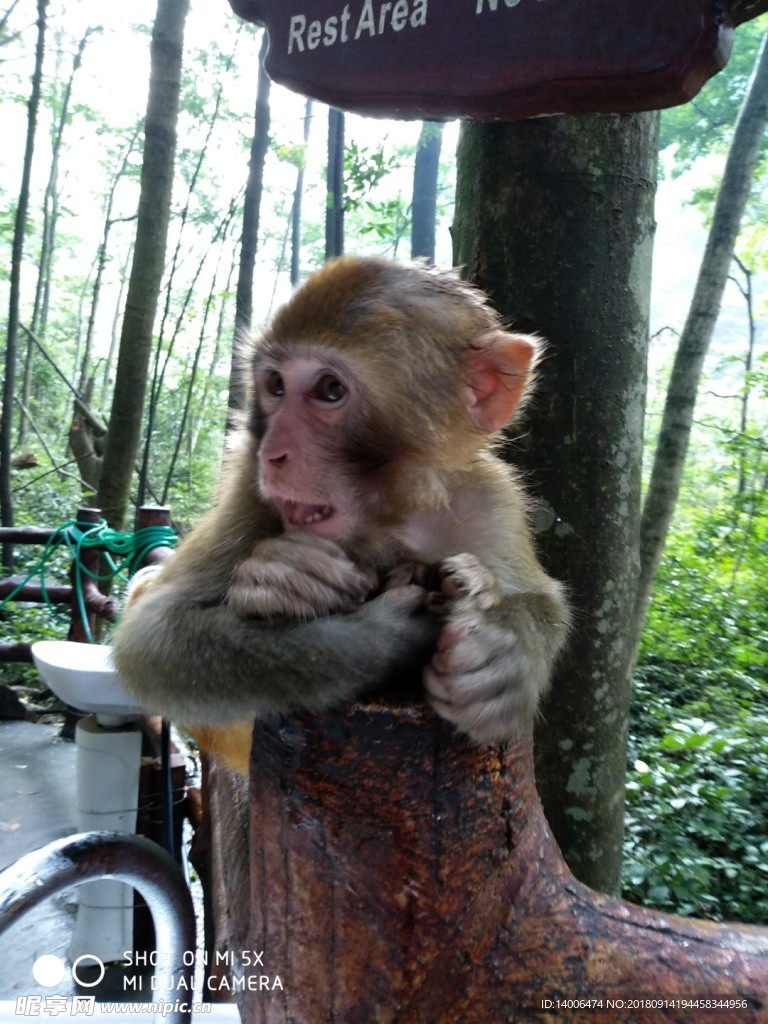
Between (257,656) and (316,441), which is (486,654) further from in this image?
(316,441)

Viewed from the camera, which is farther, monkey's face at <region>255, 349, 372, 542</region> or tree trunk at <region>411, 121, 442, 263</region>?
tree trunk at <region>411, 121, 442, 263</region>

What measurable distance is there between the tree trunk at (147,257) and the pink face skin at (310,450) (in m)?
3.94

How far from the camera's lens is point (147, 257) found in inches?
200

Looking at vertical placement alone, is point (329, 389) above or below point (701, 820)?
above

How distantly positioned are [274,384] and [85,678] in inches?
64.8

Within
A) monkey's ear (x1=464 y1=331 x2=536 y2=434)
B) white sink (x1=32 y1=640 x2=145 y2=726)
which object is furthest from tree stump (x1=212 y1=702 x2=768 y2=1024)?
white sink (x1=32 y1=640 x2=145 y2=726)

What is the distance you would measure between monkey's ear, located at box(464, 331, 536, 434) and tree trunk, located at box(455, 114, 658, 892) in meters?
0.30

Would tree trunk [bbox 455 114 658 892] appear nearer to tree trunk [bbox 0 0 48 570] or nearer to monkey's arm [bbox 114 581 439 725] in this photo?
monkey's arm [bbox 114 581 439 725]

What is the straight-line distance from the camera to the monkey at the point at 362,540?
4.03ft

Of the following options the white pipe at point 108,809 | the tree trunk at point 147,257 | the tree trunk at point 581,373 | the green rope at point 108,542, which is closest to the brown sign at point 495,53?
the tree trunk at point 581,373

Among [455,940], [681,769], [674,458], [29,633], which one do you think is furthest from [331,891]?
[29,633]

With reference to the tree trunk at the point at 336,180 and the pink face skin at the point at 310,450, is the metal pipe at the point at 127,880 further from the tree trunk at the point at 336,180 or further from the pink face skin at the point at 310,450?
the tree trunk at the point at 336,180

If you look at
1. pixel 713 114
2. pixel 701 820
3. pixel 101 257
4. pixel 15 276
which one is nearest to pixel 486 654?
pixel 701 820

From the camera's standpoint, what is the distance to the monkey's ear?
1.59 meters
